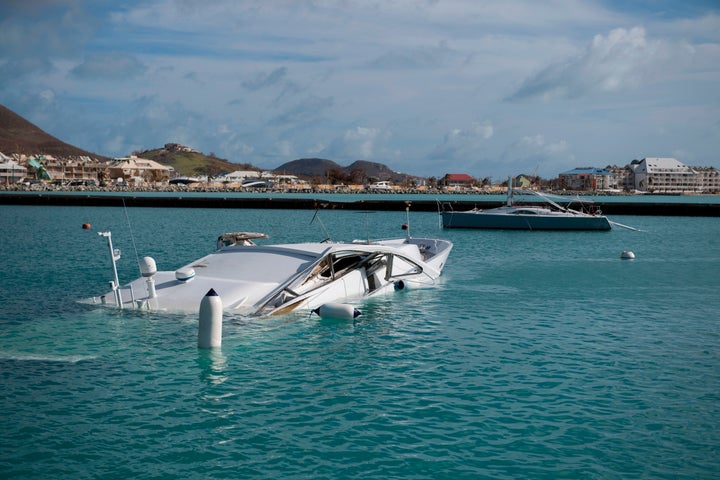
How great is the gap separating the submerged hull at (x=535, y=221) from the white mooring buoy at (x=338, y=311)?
43.0 m

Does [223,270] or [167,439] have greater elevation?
[223,270]

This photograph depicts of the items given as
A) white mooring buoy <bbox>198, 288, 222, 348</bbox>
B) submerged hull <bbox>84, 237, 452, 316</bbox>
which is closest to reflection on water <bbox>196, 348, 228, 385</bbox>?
white mooring buoy <bbox>198, 288, 222, 348</bbox>

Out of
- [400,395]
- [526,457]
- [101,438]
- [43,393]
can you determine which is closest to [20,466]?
[101,438]

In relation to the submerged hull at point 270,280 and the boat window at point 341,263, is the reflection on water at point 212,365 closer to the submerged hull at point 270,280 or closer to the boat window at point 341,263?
the submerged hull at point 270,280

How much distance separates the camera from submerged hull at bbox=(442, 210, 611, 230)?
5825 cm

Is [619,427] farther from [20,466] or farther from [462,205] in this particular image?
[462,205]

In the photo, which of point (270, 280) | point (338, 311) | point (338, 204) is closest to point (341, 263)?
point (270, 280)

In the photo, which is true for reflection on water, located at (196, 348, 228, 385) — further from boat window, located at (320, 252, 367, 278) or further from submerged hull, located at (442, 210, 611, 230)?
submerged hull, located at (442, 210, 611, 230)

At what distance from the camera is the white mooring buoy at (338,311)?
1767 cm

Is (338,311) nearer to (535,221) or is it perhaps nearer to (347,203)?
(535,221)

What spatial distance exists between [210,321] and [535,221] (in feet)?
158

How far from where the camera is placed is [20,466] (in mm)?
8852

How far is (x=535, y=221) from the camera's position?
191ft

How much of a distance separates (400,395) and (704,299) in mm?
16078
